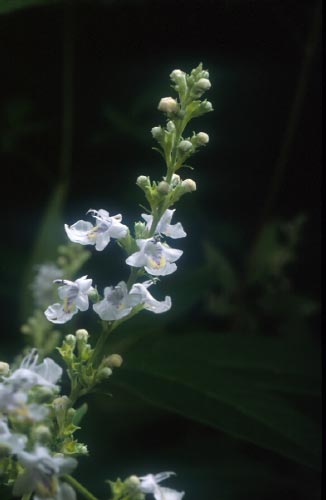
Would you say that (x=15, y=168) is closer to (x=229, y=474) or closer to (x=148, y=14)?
(x=148, y=14)

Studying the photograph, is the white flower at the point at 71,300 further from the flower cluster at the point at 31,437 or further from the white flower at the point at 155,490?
the white flower at the point at 155,490

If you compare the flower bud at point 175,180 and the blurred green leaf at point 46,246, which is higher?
the blurred green leaf at point 46,246

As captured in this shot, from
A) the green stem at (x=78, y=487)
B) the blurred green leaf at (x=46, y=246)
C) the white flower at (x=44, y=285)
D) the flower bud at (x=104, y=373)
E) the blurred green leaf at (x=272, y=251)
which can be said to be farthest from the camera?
the blurred green leaf at (x=272, y=251)

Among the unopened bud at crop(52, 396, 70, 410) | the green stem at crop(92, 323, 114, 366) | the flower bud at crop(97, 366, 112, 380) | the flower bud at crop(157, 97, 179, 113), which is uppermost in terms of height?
the flower bud at crop(157, 97, 179, 113)

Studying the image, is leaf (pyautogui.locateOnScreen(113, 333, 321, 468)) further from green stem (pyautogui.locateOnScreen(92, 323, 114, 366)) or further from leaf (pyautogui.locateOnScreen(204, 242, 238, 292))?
leaf (pyautogui.locateOnScreen(204, 242, 238, 292))

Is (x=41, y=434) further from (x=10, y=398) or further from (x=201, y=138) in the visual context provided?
(x=201, y=138)

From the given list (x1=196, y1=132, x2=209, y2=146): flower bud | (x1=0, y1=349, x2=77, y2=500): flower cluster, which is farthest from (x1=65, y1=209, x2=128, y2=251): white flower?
(x1=0, y1=349, x2=77, y2=500): flower cluster

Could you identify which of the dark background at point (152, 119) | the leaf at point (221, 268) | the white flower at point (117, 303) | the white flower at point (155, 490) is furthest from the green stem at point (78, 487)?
the leaf at point (221, 268)
